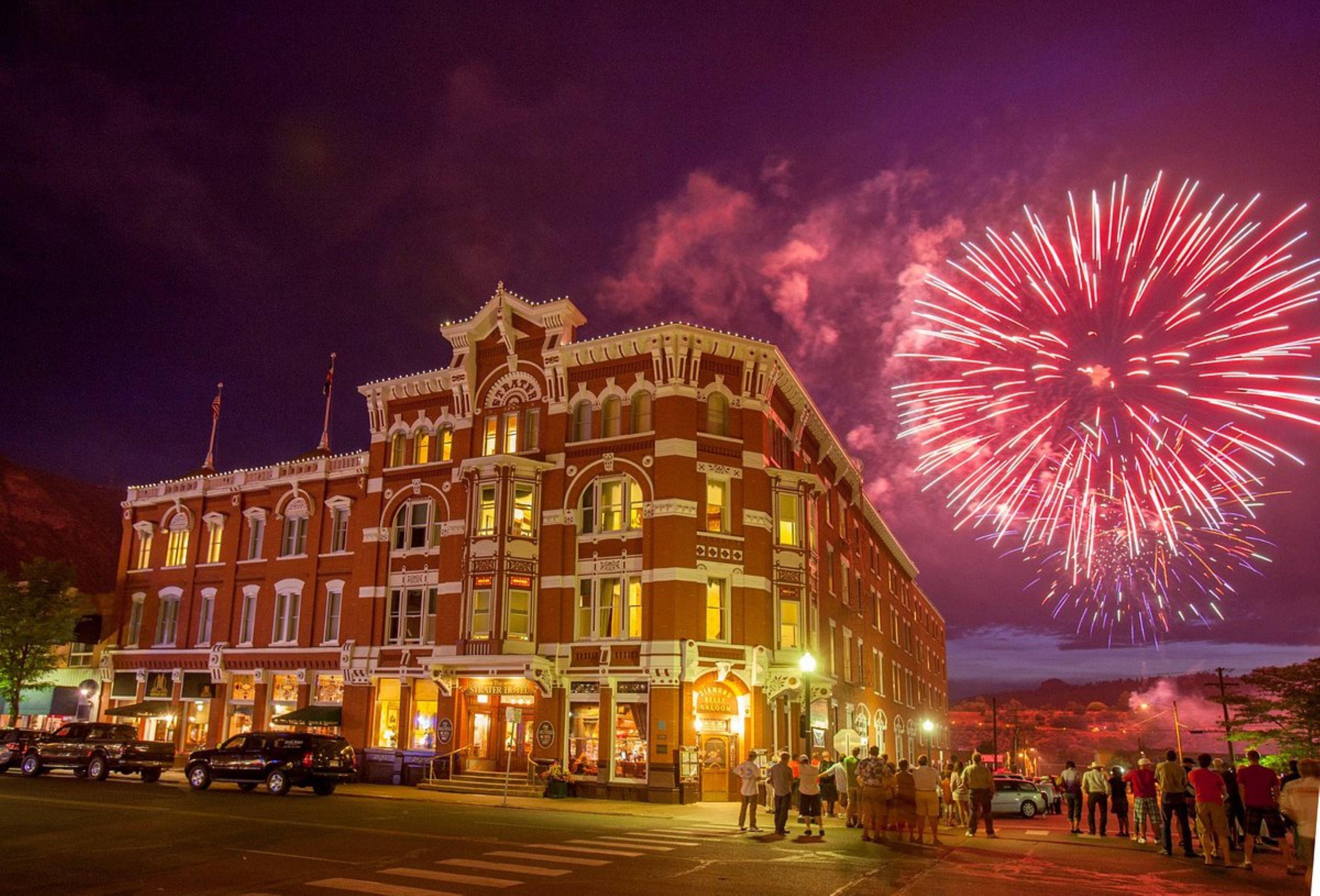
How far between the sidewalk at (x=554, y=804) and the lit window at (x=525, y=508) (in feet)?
32.0

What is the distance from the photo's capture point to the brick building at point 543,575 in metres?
34.0

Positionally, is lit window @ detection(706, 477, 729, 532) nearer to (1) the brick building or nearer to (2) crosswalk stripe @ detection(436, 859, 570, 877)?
(1) the brick building

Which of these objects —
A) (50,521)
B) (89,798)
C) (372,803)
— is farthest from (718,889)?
(50,521)

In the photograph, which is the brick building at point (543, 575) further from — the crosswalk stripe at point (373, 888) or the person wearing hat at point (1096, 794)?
the crosswalk stripe at point (373, 888)

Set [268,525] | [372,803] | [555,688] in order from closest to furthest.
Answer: [372,803]
[555,688]
[268,525]

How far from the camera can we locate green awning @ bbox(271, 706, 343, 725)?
130 ft

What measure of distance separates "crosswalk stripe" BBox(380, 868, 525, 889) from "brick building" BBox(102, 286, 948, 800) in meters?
18.4

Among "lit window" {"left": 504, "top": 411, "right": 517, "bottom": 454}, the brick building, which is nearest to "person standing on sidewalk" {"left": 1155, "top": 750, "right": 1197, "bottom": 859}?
the brick building

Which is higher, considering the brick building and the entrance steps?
the brick building

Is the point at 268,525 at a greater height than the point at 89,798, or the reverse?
the point at 268,525

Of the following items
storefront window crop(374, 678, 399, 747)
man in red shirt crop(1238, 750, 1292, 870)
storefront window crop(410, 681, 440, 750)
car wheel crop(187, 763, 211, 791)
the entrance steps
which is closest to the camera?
man in red shirt crop(1238, 750, 1292, 870)

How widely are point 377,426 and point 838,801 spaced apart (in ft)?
84.8

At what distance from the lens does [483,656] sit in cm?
3519

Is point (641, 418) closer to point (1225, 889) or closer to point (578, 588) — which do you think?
point (578, 588)
